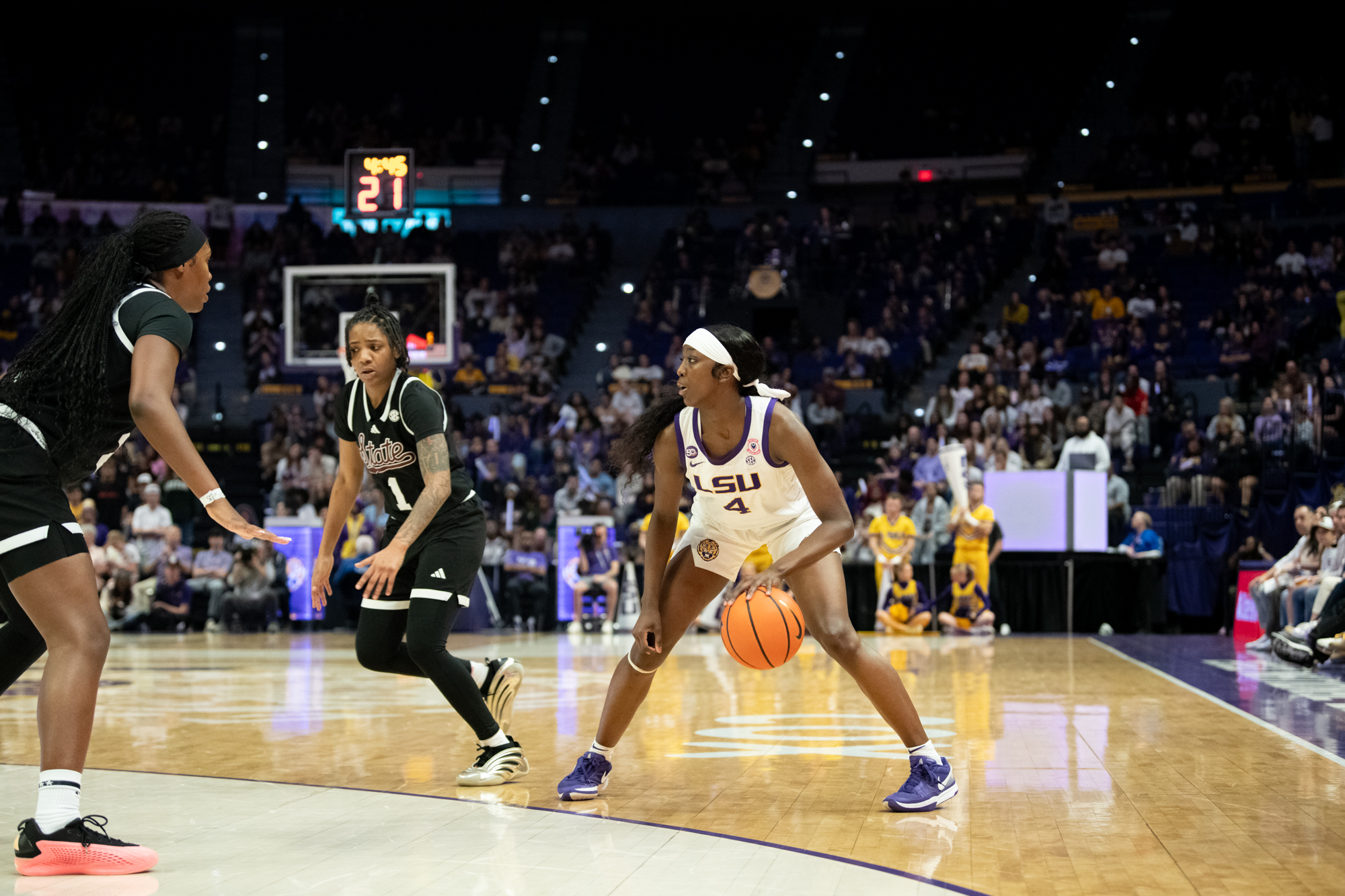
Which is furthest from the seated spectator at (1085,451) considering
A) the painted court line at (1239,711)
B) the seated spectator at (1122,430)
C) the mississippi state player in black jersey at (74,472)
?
the mississippi state player in black jersey at (74,472)

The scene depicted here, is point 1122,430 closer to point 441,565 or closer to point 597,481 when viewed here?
point 597,481

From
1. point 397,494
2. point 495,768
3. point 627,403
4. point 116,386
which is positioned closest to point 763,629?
point 495,768

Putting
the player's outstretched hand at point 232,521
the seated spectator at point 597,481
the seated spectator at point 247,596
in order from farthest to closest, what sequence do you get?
the seated spectator at point 597,481 → the seated spectator at point 247,596 → the player's outstretched hand at point 232,521

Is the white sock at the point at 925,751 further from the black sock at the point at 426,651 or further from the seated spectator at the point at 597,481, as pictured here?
the seated spectator at the point at 597,481

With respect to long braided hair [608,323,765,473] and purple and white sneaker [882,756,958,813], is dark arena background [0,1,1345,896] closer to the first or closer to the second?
purple and white sneaker [882,756,958,813]

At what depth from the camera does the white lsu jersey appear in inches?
179

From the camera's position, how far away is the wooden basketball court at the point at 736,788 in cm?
351

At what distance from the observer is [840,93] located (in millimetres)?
28734

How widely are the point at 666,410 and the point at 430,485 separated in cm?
94

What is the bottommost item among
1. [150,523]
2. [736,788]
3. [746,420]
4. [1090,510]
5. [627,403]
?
[736,788]

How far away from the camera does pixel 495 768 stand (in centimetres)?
491

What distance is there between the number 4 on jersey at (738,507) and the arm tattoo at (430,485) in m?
1.06

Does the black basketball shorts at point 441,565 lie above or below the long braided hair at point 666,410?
below

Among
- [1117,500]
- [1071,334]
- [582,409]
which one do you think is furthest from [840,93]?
[1117,500]
